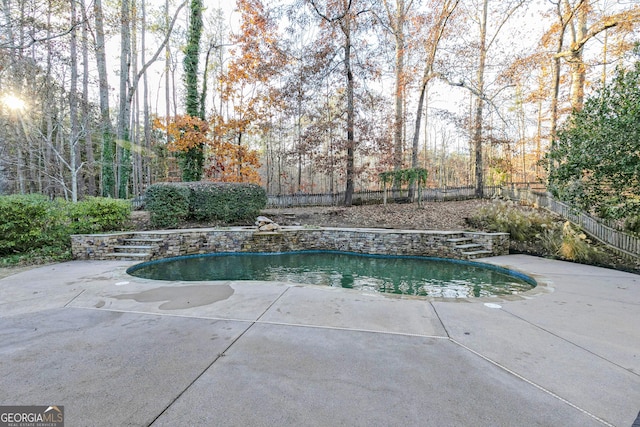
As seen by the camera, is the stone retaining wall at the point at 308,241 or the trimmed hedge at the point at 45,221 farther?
the stone retaining wall at the point at 308,241

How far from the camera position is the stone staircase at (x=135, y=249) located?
627cm

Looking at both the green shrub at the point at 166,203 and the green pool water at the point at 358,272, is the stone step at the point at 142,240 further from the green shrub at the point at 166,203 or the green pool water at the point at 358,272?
the green shrub at the point at 166,203

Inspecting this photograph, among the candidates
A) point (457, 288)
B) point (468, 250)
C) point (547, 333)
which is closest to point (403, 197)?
point (468, 250)

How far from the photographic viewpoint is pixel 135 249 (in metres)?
6.57

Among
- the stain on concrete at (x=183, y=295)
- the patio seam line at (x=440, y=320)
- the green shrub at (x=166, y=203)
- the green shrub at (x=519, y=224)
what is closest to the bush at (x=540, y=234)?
the green shrub at (x=519, y=224)

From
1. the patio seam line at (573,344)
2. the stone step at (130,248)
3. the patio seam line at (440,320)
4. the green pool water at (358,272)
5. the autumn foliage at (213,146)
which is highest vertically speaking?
the autumn foliage at (213,146)

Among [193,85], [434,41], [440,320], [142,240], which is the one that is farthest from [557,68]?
[142,240]

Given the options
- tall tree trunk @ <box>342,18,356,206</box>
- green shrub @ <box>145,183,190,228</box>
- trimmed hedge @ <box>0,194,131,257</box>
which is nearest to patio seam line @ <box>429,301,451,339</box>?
trimmed hedge @ <box>0,194,131,257</box>

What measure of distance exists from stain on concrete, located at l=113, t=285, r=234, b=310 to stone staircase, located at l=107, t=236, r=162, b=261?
3.17 m

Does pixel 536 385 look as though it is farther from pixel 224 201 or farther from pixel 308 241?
pixel 224 201

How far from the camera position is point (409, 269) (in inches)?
255

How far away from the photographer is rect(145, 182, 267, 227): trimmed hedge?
A: 27.8 feet

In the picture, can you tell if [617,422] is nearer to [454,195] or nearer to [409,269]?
[409,269]

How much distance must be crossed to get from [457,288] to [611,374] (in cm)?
313
